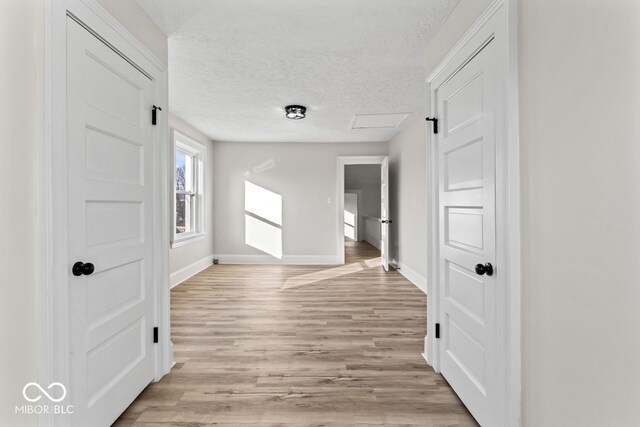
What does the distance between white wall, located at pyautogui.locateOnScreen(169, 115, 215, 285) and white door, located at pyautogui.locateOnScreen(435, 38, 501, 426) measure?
3.72m

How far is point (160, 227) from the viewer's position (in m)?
2.16

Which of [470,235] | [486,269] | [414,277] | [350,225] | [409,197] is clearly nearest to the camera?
[486,269]

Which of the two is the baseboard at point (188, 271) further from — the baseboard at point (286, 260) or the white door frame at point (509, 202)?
the white door frame at point (509, 202)

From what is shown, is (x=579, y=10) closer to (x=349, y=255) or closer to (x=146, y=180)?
(x=146, y=180)

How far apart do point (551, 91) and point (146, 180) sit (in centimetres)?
205

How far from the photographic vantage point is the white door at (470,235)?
1.57m

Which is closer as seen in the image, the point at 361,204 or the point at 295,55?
the point at 295,55

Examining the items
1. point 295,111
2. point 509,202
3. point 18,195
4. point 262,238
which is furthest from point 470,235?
point 262,238

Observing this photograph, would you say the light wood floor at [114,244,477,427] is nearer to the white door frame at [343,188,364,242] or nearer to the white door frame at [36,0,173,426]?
the white door frame at [36,0,173,426]

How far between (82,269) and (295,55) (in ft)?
6.94

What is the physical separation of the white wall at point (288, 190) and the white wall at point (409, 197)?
801 mm

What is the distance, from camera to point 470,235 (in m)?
1.80

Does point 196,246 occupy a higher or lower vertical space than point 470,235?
lower

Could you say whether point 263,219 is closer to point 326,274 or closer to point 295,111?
point 326,274
